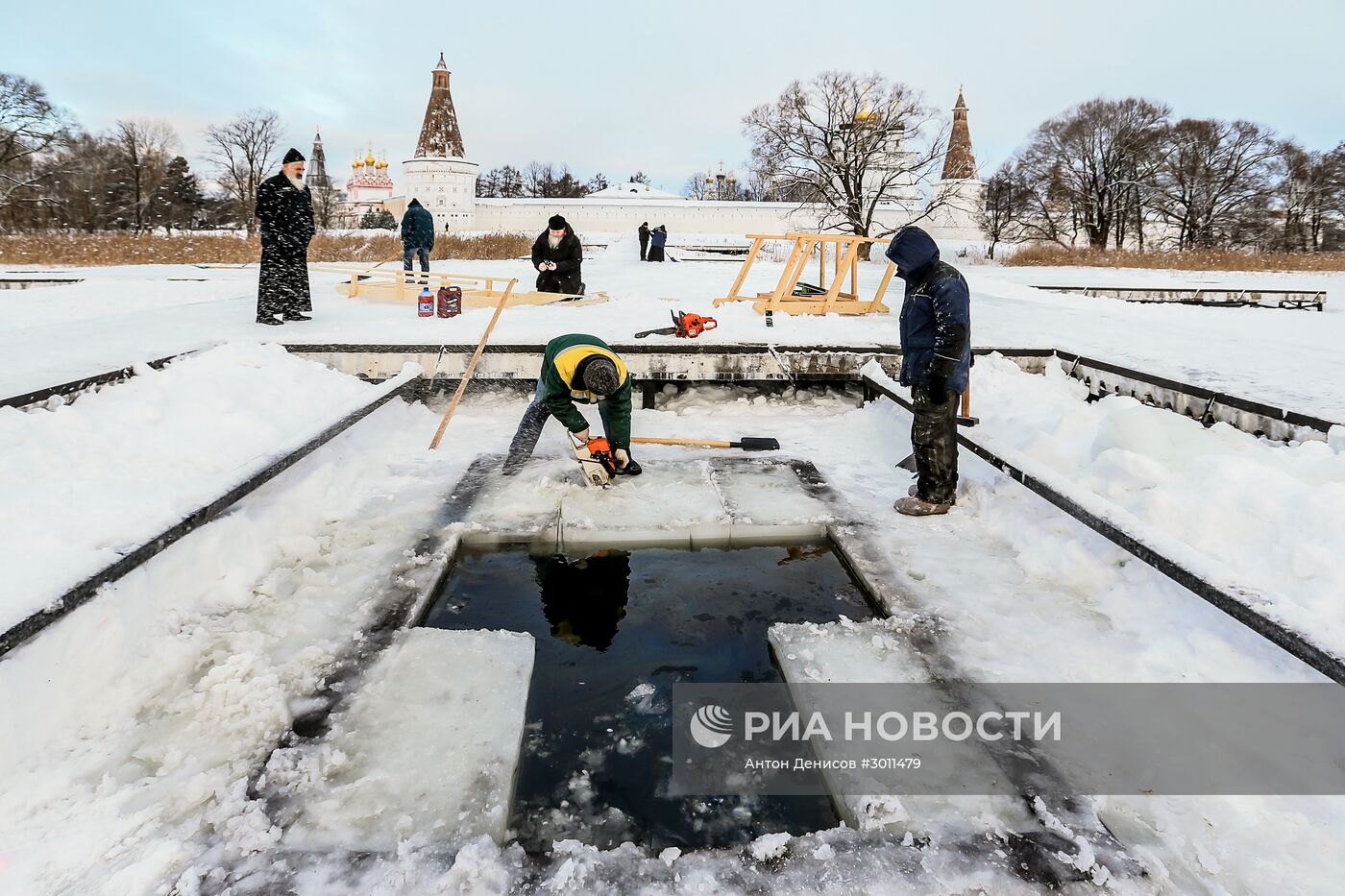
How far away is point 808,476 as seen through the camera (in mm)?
4844

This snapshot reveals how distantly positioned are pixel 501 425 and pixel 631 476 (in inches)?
72.6

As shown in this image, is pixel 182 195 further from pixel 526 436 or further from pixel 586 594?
pixel 586 594

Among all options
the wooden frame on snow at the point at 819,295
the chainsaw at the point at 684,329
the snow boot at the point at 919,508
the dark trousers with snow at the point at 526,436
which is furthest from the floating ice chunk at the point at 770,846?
the wooden frame on snow at the point at 819,295

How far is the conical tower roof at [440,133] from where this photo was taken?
42.3 meters

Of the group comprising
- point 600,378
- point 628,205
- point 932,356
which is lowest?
point 600,378

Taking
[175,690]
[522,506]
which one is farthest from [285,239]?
[175,690]

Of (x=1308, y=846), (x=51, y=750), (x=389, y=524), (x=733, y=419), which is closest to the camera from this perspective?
(x=1308, y=846)

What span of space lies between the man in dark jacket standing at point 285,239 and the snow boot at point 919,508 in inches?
250

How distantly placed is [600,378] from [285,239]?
17.5 ft

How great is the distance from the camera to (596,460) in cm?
442

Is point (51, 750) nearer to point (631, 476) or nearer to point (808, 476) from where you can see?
point (631, 476)

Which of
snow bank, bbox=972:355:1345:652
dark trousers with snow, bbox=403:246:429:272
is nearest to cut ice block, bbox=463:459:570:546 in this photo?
snow bank, bbox=972:355:1345:652

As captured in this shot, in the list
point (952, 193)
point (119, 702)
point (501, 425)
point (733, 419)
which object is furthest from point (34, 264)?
point (952, 193)

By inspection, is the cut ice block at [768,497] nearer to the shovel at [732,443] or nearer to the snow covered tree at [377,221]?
the shovel at [732,443]
